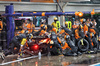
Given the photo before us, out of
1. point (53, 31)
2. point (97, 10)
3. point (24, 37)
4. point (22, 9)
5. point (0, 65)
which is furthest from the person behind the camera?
point (97, 10)

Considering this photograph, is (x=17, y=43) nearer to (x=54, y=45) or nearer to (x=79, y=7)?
(x=54, y=45)

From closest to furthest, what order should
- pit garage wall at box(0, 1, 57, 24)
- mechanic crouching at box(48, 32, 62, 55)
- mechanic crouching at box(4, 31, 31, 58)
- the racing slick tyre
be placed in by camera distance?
mechanic crouching at box(4, 31, 31, 58) < mechanic crouching at box(48, 32, 62, 55) < the racing slick tyre < pit garage wall at box(0, 1, 57, 24)

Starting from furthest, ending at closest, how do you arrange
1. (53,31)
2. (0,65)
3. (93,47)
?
(93,47) < (53,31) < (0,65)

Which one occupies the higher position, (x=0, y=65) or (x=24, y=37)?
(x=24, y=37)

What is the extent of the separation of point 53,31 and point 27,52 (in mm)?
1883

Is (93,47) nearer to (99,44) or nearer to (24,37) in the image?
(99,44)

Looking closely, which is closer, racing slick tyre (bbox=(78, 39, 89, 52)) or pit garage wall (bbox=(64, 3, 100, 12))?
racing slick tyre (bbox=(78, 39, 89, 52))

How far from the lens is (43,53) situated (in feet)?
45.6

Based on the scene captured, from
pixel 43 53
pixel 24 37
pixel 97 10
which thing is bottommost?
pixel 43 53

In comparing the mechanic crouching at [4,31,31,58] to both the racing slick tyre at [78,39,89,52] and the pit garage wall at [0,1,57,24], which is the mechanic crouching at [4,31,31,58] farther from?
the pit garage wall at [0,1,57,24]

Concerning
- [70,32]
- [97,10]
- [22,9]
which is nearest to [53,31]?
[70,32]

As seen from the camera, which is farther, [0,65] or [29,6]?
[29,6]

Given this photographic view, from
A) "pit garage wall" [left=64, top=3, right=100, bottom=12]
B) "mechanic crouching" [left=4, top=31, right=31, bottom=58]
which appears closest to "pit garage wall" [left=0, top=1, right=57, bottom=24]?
"pit garage wall" [left=64, top=3, right=100, bottom=12]

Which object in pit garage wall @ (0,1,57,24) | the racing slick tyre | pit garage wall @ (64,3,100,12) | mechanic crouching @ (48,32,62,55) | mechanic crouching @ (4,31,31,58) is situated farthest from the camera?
pit garage wall @ (64,3,100,12)
